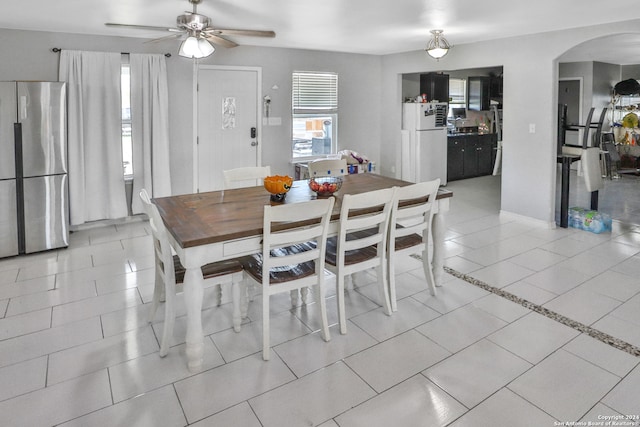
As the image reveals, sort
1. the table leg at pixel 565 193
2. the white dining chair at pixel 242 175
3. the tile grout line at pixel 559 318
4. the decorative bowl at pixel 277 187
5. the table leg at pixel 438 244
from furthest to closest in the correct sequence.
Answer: the table leg at pixel 565 193 → the white dining chair at pixel 242 175 → the table leg at pixel 438 244 → the decorative bowl at pixel 277 187 → the tile grout line at pixel 559 318

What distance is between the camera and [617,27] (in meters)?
4.64

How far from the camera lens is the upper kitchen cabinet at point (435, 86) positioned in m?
7.86

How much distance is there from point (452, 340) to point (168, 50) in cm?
485

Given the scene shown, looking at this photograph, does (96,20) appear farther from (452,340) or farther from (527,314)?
(527,314)

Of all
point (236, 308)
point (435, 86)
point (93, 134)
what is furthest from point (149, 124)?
point (435, 86)

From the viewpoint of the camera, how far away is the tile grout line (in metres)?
2.78

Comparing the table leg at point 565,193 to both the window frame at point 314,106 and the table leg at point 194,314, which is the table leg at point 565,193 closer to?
the window frame at point 314,106

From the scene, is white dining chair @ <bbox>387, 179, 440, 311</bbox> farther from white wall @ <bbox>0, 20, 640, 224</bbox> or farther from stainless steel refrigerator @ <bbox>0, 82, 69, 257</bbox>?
stainless steel refrigerator @ <bbox>0, 82, 69, 257</bbox>

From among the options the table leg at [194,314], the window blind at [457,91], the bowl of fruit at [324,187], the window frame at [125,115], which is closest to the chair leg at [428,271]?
the bowl of fruit at [324,187]

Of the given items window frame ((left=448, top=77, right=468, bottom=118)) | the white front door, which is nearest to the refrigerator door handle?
the white front door

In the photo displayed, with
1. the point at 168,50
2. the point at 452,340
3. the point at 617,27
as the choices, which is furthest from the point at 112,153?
the point at 617,27

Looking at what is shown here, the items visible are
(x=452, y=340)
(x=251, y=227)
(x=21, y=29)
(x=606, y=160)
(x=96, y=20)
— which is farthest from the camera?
(x=606, y=160)

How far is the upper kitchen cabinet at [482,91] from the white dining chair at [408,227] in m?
6.58

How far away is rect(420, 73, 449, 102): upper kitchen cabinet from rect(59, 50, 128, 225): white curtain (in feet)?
16.2
